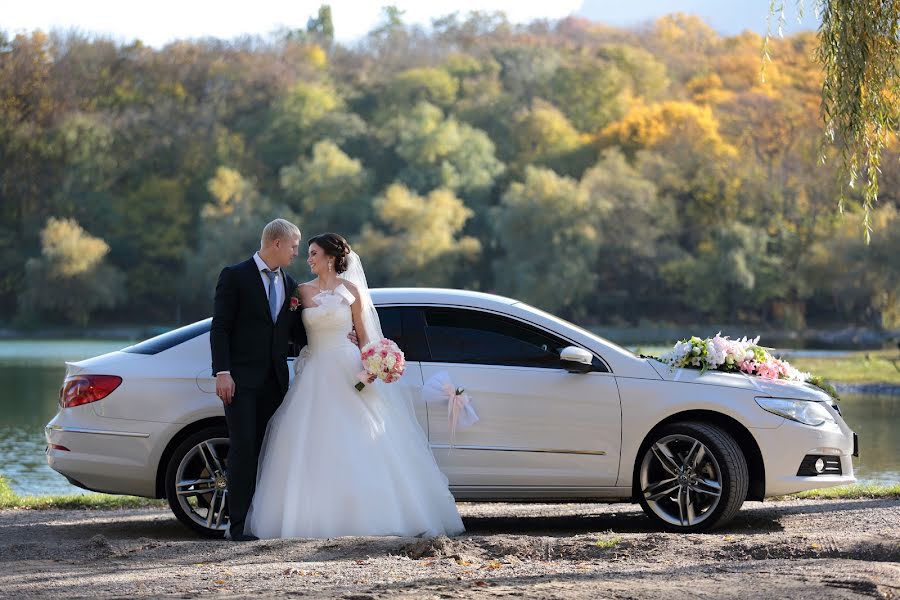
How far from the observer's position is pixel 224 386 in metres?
7.69

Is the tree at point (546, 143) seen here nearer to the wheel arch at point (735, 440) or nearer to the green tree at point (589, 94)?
the green tree at point (589, 94)

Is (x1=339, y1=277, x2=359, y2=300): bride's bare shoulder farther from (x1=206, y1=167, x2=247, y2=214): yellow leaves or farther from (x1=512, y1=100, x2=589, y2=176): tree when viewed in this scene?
(x1=512, y1=100, x2=589, y2=176): tree

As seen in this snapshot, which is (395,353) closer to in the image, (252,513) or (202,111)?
A: (252,513)

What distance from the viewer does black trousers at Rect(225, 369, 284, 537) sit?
7.82 metres

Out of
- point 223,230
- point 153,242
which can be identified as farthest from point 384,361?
point 153,242

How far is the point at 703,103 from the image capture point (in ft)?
330

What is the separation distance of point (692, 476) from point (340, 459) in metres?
2.17

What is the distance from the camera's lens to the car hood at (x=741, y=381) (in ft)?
27.3

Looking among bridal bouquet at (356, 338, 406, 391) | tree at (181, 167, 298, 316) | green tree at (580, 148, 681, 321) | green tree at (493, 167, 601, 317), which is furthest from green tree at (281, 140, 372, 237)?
bridal bouquet at (356, 338, 406, 391)

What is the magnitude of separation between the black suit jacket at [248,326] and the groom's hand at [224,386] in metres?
0.10

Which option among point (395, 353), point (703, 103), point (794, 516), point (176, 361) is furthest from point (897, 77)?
point (703, 103)

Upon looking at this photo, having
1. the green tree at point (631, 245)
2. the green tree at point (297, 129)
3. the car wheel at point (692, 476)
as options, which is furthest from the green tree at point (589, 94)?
the car wheel at point (692, 476)

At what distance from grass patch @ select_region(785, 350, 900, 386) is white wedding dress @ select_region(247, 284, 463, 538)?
24.8m

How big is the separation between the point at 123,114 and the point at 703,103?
42.8m
